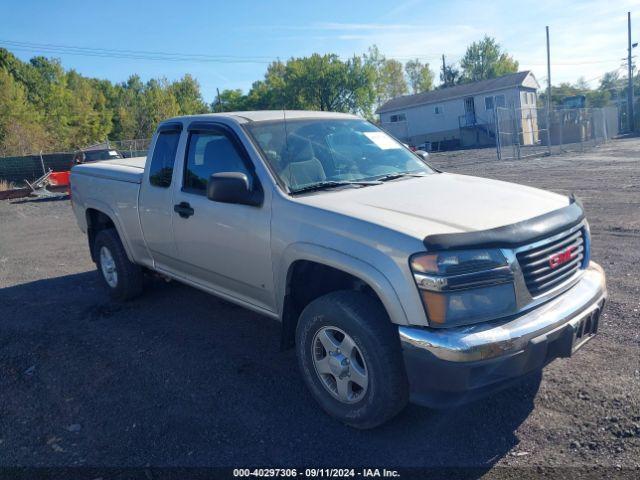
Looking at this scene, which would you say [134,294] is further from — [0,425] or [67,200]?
[67,200]

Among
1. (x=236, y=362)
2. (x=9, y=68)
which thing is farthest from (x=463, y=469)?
(x=9, y=68)

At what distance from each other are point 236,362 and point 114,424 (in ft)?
3.62

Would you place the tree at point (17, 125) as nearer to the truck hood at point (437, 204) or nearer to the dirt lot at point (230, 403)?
the dirt lot at point (230, 403)

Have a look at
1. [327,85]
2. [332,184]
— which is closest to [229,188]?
[332,184]

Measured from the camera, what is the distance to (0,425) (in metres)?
3.58

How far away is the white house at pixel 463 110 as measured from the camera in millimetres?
45938

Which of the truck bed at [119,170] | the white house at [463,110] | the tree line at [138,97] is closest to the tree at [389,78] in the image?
the tree line at [138,97]

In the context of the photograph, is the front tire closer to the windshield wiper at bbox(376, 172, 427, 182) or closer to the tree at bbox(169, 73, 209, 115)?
the windshield wiper at bbox(376, 172, 427, 182)

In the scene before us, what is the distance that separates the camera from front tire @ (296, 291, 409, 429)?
2.98 meters

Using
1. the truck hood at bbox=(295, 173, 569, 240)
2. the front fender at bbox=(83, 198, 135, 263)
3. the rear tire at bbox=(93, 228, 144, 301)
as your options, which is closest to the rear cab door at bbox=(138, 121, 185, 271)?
the front fender at bbox=(83, 198, 135, 263)

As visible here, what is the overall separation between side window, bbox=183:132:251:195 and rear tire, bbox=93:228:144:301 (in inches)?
67.2

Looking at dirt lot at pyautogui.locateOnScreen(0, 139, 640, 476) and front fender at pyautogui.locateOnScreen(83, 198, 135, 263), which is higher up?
front fender at pyautogui.locateOnScreen(83, 198, 135, 263)

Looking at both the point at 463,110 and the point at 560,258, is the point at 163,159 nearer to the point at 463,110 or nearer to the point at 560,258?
the point at 560,258

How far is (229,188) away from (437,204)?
1.38 metres
